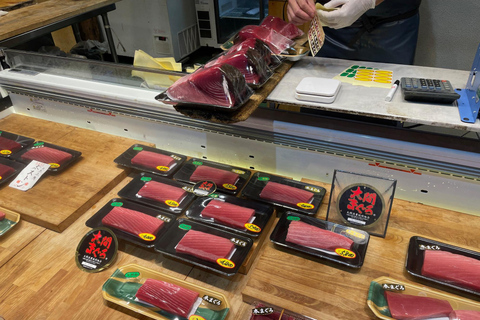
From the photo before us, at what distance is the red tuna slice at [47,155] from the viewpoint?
2.26m

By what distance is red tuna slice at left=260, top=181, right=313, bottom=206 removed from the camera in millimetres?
1863

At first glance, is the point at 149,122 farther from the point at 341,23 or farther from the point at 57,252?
the point at 341,23

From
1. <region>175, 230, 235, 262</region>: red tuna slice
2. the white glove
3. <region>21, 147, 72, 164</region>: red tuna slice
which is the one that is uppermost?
the white glove

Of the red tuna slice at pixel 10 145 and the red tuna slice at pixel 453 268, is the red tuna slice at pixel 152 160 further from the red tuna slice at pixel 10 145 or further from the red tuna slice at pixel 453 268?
the red tuna slice at pixel 453 268

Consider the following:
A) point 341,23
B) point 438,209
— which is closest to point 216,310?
point 438,209

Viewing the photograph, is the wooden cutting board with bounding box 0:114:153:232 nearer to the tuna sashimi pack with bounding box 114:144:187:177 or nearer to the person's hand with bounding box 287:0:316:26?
the tuna sashimi pack with bounding box 114:144:187:177

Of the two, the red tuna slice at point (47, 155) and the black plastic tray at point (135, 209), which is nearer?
the black plastic tray at point (135, 209)

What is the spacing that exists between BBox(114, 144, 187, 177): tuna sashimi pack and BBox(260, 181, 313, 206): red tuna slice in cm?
64

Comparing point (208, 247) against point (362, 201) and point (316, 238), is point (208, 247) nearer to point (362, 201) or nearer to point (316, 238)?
point (316, 238)

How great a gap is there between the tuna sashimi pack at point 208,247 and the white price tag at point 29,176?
1.02 m

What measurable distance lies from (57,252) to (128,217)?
39cm

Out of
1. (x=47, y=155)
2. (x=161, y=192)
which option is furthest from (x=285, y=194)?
(x=47, y=155)

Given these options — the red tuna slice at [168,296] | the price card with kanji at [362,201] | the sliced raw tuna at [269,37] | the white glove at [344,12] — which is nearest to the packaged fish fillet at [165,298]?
the red tuna slice at [168,296]

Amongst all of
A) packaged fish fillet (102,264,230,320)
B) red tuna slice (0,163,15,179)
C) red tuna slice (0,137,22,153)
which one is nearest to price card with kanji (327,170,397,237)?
packaged fish fillet (102,264,230,320)
